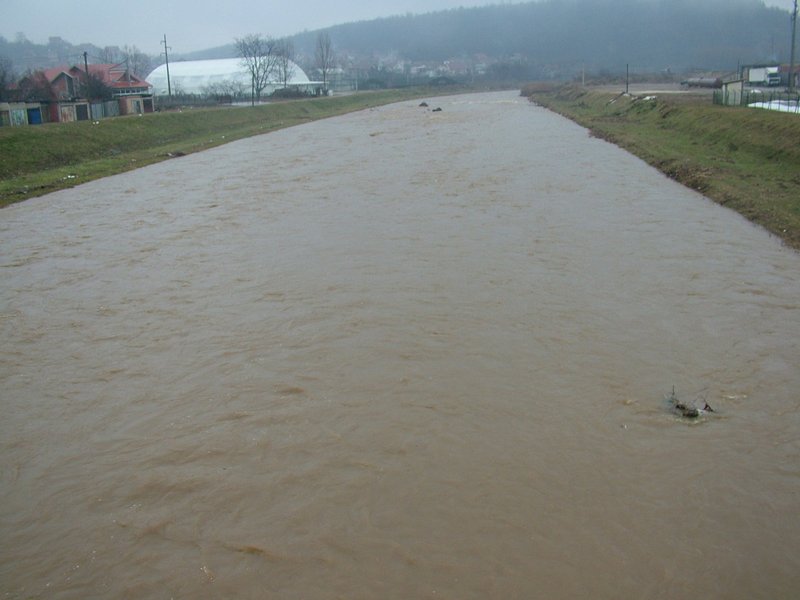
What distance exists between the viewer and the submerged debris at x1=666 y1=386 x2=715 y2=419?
5844mm

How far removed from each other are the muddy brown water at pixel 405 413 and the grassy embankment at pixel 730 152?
0.95 meters

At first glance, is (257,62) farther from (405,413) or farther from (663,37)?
(663,37)

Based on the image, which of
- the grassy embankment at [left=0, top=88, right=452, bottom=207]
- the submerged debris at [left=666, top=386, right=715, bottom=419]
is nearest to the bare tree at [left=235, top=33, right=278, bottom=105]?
the grassy embankment at [left=0, top=88, right=452, bottom=207]

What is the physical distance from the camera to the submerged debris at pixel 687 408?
230 inches

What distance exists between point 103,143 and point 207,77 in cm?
5945

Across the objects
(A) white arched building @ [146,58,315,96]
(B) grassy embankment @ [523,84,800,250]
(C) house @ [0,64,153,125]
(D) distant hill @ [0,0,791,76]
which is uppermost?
(D) distant hill @ [0,0,791,76]

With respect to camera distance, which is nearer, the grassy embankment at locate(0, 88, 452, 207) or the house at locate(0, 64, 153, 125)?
the grassy embankment at locate(0, 88, 452, 207)

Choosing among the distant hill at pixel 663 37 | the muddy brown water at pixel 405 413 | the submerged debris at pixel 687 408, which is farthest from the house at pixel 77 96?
the distant hill at pixel 663 37

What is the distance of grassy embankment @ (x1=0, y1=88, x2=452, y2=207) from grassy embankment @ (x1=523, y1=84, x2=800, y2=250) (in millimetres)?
15876

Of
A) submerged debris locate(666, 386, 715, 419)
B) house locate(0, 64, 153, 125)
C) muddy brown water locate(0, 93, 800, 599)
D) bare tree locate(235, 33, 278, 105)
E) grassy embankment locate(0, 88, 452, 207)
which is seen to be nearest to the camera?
muddy brown water locate(0, 93, 800, 599)

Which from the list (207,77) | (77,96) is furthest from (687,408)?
(207,77)

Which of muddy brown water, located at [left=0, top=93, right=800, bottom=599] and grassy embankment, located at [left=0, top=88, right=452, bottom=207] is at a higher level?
grassy embankment, located at [left=0, top=88, right=452, bottom=207]

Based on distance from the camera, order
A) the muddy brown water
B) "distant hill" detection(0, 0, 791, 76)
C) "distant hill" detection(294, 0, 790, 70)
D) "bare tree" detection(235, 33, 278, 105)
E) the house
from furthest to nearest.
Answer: "distant hill" detection(294, 0, 790, 70) → "distant hill" detection(0, 0, 791, 76) → "bare tree" detection(235, 33, 278, 105) → the house → the muddy brown water

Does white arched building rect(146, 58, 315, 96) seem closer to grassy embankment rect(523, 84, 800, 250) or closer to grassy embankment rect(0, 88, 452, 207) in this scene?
grassy embankment rect(0, 88, 452, 207)
